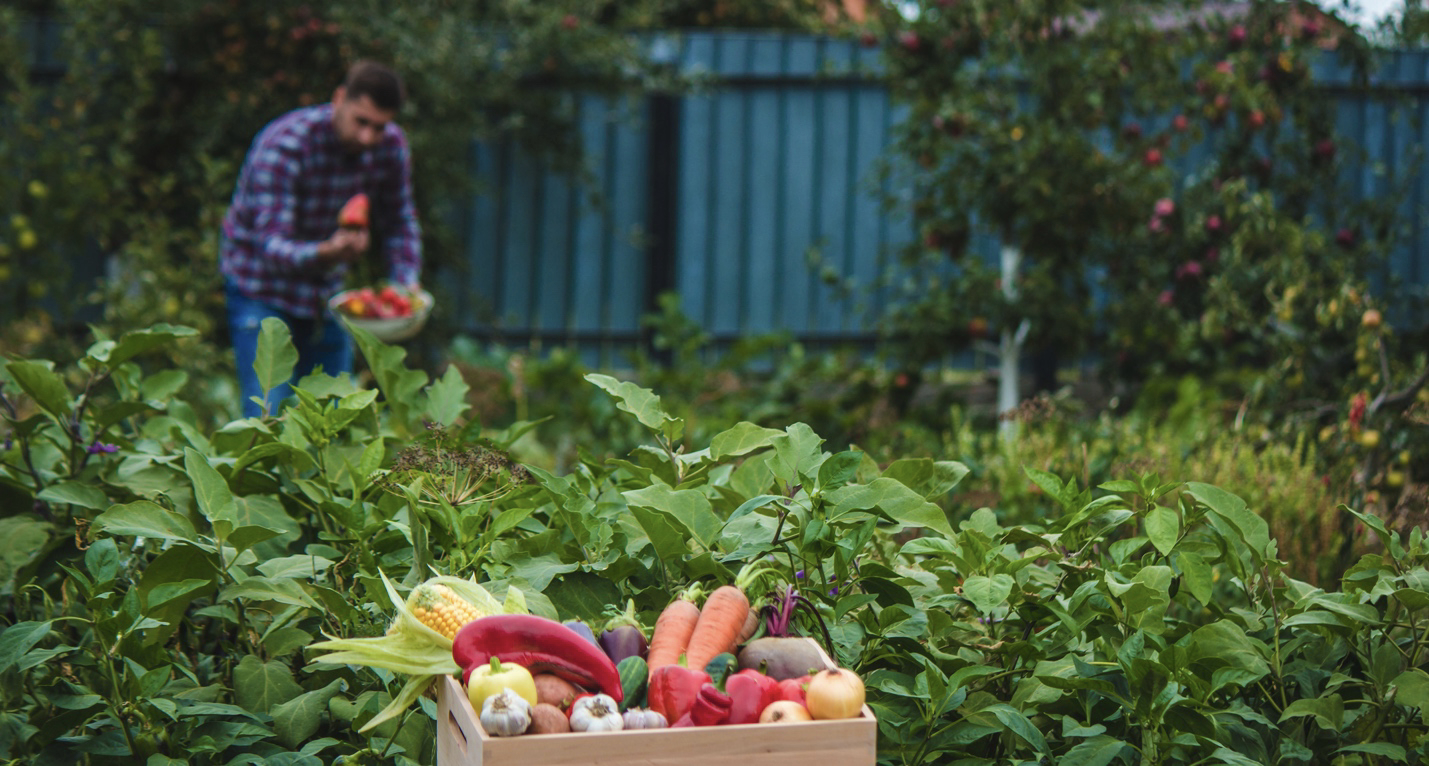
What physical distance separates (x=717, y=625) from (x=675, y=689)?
170mm

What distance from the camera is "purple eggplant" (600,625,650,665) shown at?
5.12 feet

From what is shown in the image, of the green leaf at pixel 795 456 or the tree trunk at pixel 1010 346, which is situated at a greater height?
the green leaf at pixel 795 456

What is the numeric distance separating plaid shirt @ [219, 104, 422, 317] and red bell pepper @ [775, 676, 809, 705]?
336 centimetres

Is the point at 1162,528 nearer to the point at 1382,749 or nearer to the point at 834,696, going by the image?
the point at 1382,749

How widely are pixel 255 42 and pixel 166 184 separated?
87 centimetres

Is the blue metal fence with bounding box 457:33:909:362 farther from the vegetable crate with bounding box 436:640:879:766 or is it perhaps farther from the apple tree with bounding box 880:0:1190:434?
the vegetable crate with bounding box 436:640:879:766

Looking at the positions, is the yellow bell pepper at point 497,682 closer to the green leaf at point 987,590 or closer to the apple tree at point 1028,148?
the green leaf at point 987,590

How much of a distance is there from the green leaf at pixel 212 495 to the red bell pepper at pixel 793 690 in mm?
804

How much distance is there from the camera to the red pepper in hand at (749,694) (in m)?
1.39

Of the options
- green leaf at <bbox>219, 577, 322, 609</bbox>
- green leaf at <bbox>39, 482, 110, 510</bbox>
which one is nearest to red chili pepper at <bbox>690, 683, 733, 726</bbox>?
green leaf at <bbox>219, 577, 322, 609</bbox>

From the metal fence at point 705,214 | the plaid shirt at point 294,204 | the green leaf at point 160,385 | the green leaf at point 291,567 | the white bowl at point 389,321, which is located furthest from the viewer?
the metal fence at point 705,214

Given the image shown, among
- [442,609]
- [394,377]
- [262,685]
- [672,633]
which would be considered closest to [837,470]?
[672,633]

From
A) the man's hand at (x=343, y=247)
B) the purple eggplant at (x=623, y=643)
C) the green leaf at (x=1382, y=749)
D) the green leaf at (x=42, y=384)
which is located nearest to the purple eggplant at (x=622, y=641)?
the purple eggplant at (x=623, y=643)

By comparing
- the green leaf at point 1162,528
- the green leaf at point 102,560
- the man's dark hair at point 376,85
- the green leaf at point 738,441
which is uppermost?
the man's dark hair at point 376,85
